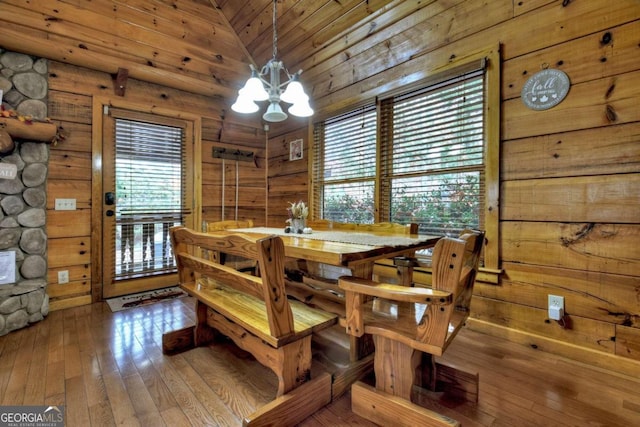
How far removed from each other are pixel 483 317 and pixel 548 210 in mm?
910

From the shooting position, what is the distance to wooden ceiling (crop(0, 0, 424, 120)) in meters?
2.74

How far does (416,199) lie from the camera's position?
270cm

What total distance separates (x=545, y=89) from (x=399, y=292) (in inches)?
72.2

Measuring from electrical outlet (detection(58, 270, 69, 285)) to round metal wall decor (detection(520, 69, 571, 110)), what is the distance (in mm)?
4163

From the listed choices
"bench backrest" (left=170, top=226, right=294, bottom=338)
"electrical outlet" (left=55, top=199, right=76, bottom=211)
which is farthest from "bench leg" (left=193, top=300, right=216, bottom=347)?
"electrical outlet" (left=55, top=199, right=76, bottom=211)

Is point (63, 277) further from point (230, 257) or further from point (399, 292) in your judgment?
point (399, 292)

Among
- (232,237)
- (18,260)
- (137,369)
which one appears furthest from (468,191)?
(18,260)

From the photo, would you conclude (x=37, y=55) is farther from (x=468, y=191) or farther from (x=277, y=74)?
(x=468, y=191)

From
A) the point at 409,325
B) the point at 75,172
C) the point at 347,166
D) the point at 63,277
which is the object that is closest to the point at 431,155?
the point at 347,166

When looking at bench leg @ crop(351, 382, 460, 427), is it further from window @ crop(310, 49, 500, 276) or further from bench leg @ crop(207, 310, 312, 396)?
window @ crop(310, 49, 500, 276)

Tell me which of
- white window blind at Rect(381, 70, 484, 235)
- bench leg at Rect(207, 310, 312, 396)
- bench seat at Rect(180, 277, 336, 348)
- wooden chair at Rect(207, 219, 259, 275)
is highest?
white window blind at Rect(381, 70, 484, 235)

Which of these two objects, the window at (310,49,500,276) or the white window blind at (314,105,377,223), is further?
the white window blind at (314,105,377,223)

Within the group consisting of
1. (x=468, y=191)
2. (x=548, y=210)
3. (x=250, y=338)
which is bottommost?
(x=250, y=338)

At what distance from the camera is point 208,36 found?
3.61 meters
